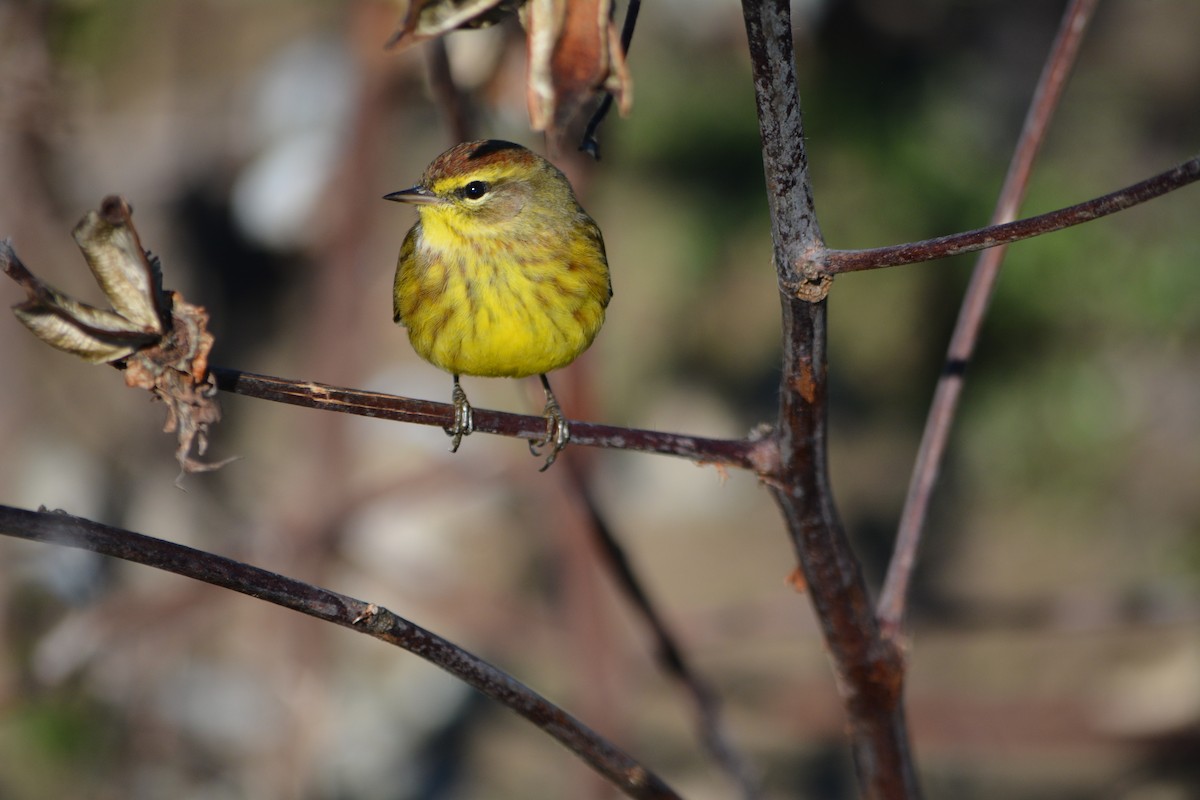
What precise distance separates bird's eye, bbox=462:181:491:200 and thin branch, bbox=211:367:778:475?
97 centimetres

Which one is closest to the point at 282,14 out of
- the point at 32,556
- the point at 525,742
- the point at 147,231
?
the point at 147,231

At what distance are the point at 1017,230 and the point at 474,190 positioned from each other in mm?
1248

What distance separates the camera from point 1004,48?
432 cm

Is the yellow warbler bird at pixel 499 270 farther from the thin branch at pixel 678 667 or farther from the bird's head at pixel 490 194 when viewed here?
the thin branch at pixel 678 667

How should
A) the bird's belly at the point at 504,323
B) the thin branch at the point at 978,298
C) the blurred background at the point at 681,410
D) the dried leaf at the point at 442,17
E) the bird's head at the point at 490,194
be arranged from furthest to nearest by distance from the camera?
the blurred background at the point at 681,410, the bird's head at the point at 490,194, the bird's belly at the point at 504,323, the thin branch at the point at 978,298, the dried leaf at the point at 442,17

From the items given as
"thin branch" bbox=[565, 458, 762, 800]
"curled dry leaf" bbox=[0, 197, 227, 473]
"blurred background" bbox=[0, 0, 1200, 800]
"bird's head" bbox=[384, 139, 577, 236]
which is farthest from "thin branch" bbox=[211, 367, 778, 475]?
"blurred background" bbox=[0, 0, 1200, 800]

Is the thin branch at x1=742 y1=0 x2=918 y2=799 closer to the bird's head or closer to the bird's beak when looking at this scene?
the bird's head

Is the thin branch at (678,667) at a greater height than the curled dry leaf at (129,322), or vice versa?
the thin branch at (678,667)

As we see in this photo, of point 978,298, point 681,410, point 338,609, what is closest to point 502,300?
point 978,298

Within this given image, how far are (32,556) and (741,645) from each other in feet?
6.92

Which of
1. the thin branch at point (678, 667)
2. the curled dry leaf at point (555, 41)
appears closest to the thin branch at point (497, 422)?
the curled dry leaf at point (555, 41)

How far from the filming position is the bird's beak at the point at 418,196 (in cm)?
194

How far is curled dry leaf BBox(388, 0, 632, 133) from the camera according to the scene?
2.58 feet

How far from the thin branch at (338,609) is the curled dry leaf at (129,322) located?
77 mm
